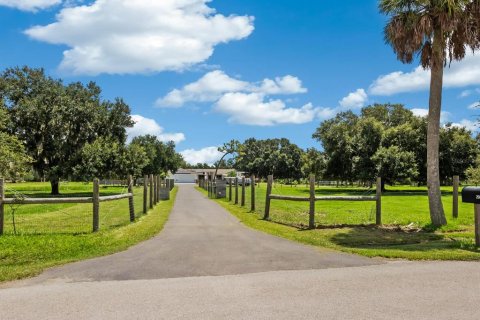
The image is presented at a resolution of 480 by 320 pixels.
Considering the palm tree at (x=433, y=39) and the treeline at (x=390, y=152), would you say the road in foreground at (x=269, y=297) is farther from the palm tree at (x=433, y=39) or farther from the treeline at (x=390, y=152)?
the treeline at (x=390, y=152)

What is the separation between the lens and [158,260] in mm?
8961

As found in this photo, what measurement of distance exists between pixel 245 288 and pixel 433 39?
1203 cm

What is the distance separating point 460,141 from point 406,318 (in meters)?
47.1

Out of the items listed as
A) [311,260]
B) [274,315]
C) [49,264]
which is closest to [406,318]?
[274,315]

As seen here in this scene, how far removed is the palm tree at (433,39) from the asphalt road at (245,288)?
6685mm

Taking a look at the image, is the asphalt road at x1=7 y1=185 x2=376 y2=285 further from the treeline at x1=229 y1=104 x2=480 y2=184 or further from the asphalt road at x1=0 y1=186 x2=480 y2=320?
the treeline at x1=229 y1=104 x2=480 y2=184

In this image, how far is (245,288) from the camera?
6.60m

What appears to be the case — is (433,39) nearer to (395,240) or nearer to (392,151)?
(395,240)

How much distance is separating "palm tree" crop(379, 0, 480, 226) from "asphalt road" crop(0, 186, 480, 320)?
6685 millimetres

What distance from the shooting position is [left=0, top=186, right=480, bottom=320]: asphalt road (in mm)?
5461

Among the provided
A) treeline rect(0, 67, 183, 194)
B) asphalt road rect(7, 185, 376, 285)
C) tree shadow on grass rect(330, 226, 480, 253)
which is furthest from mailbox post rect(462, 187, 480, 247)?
treeline rect(0, 67, 183, 194)

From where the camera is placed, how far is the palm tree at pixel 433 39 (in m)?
14.2

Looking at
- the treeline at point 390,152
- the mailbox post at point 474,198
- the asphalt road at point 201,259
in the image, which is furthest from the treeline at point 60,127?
the mailbox post at point 474,198

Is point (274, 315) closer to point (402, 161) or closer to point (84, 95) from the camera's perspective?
point (402, 161)
